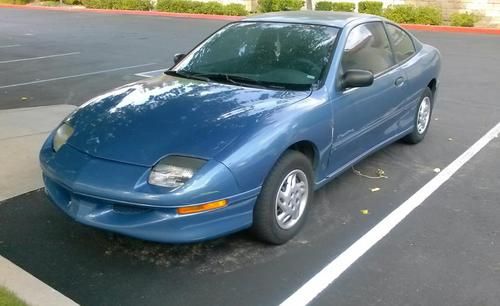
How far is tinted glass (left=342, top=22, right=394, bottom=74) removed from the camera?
4688 millimetres

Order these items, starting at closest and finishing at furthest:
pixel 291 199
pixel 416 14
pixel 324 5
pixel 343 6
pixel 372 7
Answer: pixel 291 199 → pixel 416 14 → pixel 372 7 → pixel 343 6 → pixel 324 5

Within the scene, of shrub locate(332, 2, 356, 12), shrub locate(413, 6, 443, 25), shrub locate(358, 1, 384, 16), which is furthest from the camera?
shrub locate(332, 2, 356, 12)

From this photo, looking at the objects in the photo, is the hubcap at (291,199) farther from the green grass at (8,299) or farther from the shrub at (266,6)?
the shrub at (266,6)

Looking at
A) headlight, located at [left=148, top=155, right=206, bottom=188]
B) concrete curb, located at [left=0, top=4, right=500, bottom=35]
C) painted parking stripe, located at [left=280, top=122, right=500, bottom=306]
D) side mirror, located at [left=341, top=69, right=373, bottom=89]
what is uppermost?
side mirror, located at [left=341, top=69, right=373, bottom=89]

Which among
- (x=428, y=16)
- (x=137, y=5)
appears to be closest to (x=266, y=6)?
(x=428, y=16)

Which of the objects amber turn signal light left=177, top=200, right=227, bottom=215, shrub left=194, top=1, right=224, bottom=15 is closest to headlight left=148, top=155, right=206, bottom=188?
amber turn signal light left=177, top=200, right=227, bottom=215

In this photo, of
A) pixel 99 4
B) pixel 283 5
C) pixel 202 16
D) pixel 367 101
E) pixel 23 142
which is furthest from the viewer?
pixel 99 4

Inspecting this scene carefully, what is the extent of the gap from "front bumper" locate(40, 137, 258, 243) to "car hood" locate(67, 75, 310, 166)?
0.46 feet

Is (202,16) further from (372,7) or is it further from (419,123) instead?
(419,123)

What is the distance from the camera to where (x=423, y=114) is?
6.14m

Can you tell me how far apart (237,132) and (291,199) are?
65 centimetres

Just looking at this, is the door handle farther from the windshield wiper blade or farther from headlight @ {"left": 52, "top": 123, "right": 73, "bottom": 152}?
headlight @ {"left": 52, "top": 123, "right": 73, "bottom": 152}

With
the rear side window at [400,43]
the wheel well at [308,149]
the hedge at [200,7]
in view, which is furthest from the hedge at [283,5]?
the wheel well at [308,149]

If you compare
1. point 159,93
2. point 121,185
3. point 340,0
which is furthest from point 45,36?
point 121,185
